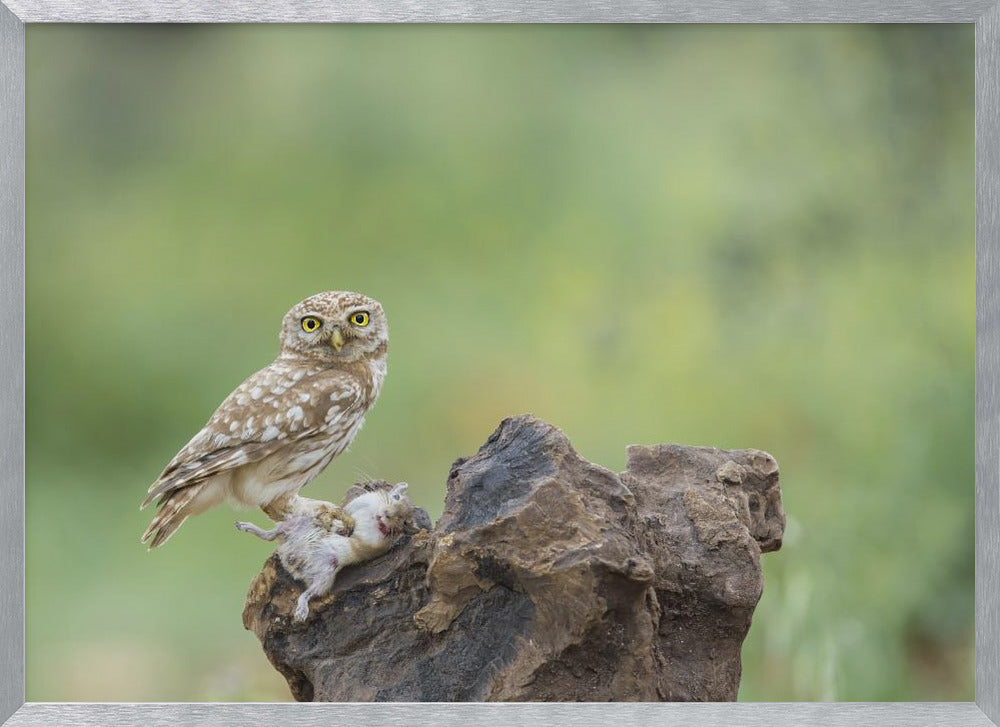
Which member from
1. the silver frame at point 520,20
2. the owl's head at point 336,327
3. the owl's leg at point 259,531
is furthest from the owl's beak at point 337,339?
the silver frame at point 520,20

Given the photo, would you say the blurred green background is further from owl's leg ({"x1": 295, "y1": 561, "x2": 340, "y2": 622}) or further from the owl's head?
owl's leg ({"x1": 295, "y1": 561, "x2": 340, "y2": 622})

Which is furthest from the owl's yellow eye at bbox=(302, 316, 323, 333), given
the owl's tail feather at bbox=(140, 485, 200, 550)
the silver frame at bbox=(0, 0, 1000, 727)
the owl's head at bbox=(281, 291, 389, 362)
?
the silver frame at bbox=(0, 0, 1000, 727)

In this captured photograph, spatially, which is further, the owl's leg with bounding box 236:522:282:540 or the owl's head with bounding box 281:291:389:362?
the owl's head with bounding box 281:291:389:362

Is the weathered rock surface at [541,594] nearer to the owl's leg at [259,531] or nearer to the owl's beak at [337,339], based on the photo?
the owl's leg at [259,531]

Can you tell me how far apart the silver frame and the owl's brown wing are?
0.31 meters

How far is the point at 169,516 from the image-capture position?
6.80 ft

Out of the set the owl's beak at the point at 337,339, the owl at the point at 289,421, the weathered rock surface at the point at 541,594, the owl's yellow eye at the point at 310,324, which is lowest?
the weathered rock surface at the point at 541,594

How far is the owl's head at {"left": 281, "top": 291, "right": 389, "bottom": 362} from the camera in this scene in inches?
84.9

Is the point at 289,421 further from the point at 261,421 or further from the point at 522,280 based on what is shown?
the point at 522,280

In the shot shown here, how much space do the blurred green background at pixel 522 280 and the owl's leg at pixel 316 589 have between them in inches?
11.9

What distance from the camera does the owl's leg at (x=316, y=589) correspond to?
2002 millimetres

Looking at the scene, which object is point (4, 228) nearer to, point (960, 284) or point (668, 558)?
point (668, 558)

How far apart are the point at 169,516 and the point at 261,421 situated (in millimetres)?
238

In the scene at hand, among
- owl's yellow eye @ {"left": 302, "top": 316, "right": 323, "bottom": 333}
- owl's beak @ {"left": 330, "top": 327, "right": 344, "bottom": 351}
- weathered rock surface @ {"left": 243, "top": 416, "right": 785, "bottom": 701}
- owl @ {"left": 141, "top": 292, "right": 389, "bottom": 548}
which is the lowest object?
weathered rock surface @ {"left": 243, "top": 416, "right": 785, "bottom": 701}
